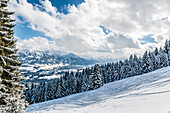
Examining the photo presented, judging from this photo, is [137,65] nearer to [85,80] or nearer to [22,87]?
[85,80]

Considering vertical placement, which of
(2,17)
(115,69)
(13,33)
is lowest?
(115,69)

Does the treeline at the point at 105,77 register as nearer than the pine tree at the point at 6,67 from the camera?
No

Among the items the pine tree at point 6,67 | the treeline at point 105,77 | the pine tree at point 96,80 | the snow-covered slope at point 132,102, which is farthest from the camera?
the treeline at point 105,77

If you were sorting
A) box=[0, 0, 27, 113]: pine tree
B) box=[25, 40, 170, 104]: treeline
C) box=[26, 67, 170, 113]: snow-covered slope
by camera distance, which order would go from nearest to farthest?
box=[26, 67, 170, 113]: snow-covered slope < box=[0, 0, 27, 113]: pine tree < box=[25, 40, 170, 104]: treeline

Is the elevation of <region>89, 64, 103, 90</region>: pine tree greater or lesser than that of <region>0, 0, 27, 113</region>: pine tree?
lesser

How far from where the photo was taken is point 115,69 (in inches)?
2842

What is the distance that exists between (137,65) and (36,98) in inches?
2430

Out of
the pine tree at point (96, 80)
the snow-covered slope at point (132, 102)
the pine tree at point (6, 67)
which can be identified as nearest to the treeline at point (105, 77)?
the pine tree at point (96, 80)

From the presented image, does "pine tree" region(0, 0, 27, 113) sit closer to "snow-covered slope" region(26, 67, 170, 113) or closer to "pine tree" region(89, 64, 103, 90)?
"snow-covered slope" region(26, 67, 170, 113)

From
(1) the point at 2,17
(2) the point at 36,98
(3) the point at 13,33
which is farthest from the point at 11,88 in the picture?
(2) the point at 36,98

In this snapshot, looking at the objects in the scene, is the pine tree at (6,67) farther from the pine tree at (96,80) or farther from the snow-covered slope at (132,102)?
the pine tree at (96,80)

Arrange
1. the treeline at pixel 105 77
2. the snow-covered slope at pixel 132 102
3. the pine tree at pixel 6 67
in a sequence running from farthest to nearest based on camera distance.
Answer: the treeline at pixel 105 77
the pine tree at pixel 6 67
the snow-covered slope at pixel 132 102

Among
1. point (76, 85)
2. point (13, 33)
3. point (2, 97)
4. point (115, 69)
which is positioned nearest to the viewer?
point (2, 97)

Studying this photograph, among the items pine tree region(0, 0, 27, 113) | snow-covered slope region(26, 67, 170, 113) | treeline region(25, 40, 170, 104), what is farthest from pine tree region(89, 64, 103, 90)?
pine tree region(0, 0, 27, 113)
